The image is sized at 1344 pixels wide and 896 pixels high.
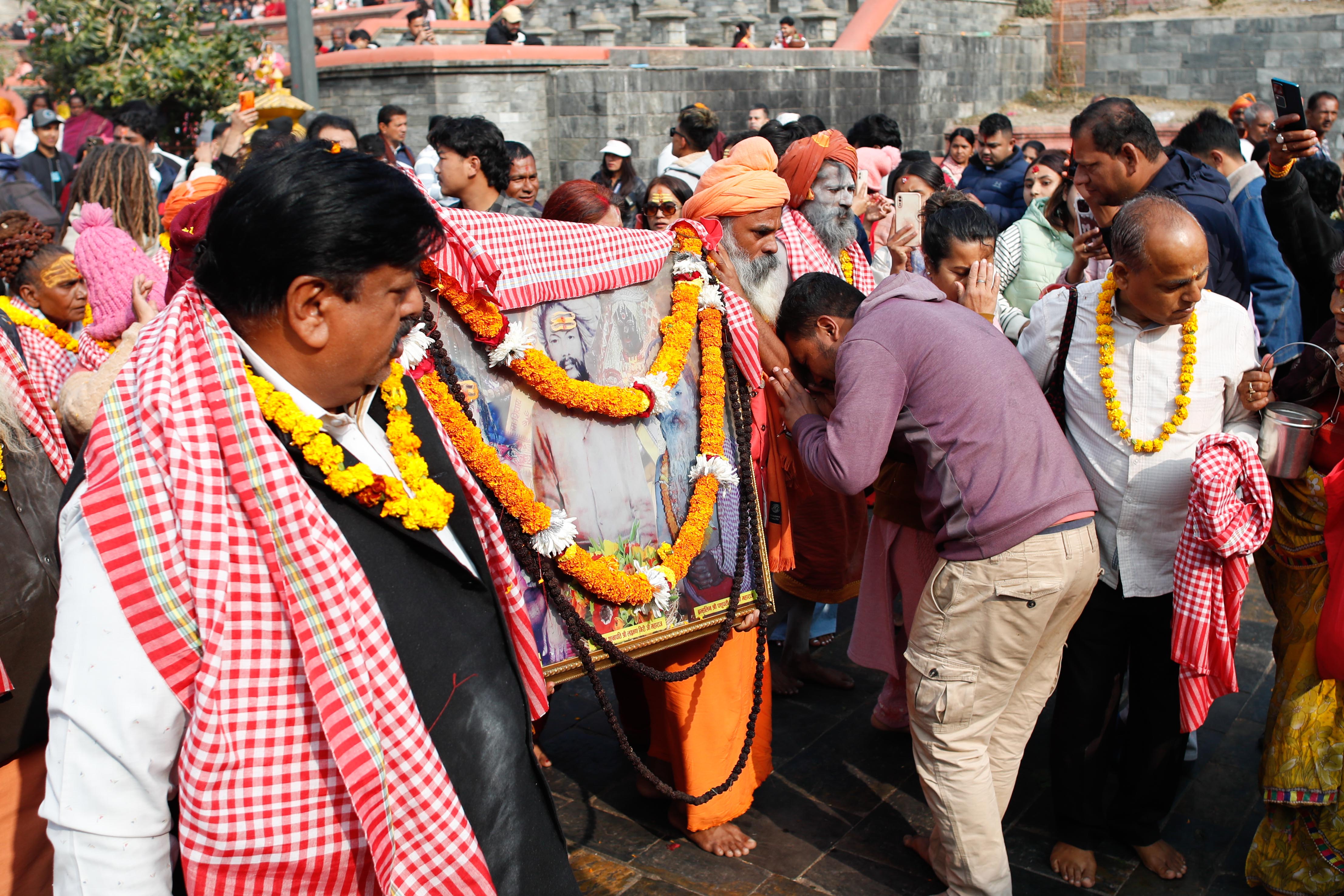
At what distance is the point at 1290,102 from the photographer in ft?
13.1

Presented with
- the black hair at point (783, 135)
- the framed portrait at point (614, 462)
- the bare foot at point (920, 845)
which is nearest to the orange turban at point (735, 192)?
the framed portrait at point (614, 462)

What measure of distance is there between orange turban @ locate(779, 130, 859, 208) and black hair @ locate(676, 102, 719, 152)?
136 inches

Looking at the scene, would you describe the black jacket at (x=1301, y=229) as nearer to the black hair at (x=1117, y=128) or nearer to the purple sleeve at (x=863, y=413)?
the black hair at (x=1117, y=128)

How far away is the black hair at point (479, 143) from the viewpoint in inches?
221

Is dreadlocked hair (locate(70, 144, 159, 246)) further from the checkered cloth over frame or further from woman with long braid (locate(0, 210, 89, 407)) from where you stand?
the checkered cloth over frame

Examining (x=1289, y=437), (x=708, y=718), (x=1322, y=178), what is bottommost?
(x=708, y=718)

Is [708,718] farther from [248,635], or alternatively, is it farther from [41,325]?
[41,325]

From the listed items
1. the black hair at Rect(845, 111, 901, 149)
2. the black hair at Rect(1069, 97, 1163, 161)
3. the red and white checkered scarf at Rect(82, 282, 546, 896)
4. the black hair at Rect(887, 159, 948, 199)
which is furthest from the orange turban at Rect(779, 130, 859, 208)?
the black hair at Rect(845, 111, 901, 149)

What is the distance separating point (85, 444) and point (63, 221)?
18.7 ft

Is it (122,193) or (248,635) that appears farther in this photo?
(122,193)

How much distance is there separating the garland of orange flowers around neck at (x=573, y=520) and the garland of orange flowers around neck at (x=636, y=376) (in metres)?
0.02

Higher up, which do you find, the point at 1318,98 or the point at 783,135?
the point at 1318,98

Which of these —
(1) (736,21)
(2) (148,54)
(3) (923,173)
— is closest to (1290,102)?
(3) (923,173)

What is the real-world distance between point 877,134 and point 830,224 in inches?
168
